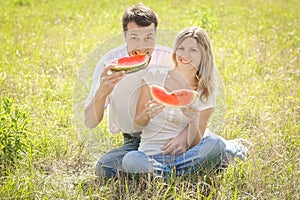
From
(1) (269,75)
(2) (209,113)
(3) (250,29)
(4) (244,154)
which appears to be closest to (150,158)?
(2) (209,113)

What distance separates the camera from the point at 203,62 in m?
2.86

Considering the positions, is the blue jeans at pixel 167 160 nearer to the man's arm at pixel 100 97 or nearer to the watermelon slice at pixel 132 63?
the man's arm at pixel 100 97

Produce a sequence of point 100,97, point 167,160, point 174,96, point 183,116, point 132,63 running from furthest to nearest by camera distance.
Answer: point 167,160, point 183,116, point 100,97, point 174,96, point 132,63

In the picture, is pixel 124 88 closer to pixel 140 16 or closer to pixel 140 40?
pixel 140 40

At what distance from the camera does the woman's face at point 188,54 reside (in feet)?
8.86

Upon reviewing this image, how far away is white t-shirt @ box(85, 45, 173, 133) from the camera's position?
2708 millimetres

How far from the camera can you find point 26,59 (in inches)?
208

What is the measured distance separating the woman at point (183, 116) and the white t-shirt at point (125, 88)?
4 centimetres

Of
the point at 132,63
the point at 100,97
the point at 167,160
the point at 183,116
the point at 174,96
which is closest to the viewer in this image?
the point at 132,63

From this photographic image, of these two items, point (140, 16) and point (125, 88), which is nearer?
point (125, 88)

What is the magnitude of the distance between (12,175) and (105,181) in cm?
56

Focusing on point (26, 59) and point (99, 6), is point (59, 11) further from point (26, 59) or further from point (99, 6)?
point (26, 59)

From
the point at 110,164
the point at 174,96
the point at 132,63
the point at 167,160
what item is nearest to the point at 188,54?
the point at 174,96

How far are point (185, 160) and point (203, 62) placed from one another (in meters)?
0.62
